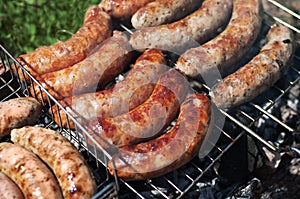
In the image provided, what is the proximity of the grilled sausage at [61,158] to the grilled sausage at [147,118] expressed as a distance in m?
0.28

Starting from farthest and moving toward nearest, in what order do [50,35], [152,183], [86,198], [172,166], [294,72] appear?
1. [50,35]
2. [294,72]
3. [152,183]
4. [172,166]
5. [86,198]

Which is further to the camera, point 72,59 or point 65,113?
point 72,59

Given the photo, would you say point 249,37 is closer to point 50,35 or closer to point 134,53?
point 134,53

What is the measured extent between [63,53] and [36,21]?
2.14m

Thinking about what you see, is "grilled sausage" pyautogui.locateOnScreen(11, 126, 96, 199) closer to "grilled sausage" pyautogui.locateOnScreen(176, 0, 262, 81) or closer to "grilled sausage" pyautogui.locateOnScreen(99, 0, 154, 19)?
"grilled sausage" pyautogui.locateOnScreen(176, 0, 262, 81)

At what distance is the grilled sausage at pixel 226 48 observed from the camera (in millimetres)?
4719

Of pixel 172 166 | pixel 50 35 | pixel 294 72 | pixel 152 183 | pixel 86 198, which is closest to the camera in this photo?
pixel 86 198

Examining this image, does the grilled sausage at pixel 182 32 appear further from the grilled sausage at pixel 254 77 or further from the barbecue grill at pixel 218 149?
the grilled sausage at pixel 254 77

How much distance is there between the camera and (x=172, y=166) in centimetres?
420

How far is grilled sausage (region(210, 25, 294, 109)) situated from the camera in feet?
14.9

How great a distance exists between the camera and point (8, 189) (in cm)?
390

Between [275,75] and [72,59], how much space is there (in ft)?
5.96

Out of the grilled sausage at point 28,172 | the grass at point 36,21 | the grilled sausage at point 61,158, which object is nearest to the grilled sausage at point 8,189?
the grilled sausage at point 28,172

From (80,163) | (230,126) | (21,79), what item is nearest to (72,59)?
(21,79)
